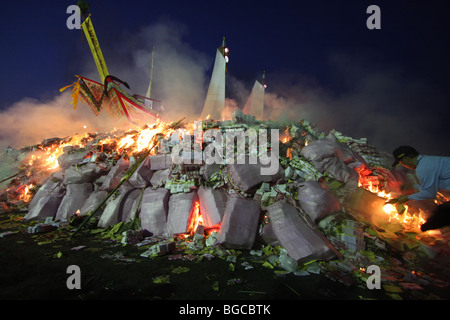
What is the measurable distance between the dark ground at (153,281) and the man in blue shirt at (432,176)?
690mm

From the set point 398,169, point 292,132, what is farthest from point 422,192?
point 292,132

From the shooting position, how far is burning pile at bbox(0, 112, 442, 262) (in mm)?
3117

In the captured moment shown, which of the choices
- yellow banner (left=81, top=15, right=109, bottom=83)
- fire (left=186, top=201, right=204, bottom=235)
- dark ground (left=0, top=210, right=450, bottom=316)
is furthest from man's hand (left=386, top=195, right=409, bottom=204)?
yellow banner (left=81, top=15, right=109, bottom=83)

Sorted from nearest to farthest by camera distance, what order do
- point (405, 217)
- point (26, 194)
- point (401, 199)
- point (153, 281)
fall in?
1. point (153, 281)
2. point (401, 199)
3. point (405, 217)
4. point (26, 194)

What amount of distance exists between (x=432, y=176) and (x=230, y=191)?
318 centimetres

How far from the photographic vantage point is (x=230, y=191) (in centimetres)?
369

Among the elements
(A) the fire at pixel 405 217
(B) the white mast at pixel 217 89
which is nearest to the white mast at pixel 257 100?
(B) the white mast at pixel 217 89

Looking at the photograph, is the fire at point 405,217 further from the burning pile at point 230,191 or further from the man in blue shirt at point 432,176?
the man in blue shirt at point 432,176

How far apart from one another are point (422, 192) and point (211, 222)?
349 centimetres

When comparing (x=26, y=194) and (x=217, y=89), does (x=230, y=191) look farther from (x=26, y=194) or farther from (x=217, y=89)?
(x=217, y=89)

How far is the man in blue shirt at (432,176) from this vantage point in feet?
9.05

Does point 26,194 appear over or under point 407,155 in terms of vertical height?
under

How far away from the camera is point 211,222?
11.6ft

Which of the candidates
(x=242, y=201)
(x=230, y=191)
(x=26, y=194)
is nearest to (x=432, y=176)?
(x=242, y=201)
